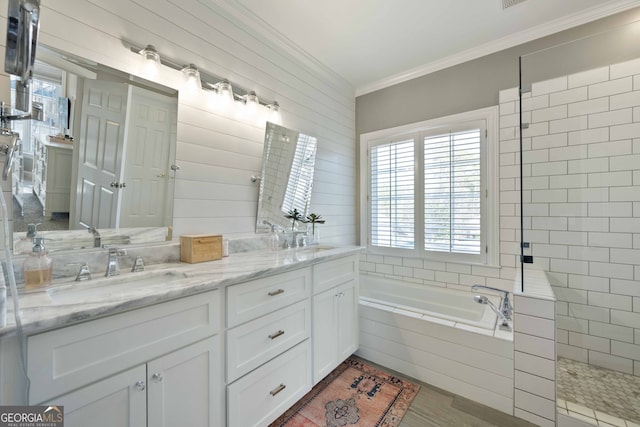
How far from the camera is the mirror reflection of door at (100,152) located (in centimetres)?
132

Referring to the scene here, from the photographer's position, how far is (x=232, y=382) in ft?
4.16

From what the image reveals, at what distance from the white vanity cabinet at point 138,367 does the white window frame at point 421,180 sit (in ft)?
7.22

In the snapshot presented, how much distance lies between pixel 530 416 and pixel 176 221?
Result: 244 cm

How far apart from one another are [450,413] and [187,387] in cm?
160

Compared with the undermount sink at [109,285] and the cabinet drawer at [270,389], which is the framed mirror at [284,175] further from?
the cabinet drawer at [270,389]

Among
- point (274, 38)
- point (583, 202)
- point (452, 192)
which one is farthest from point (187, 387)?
point (583, 202)

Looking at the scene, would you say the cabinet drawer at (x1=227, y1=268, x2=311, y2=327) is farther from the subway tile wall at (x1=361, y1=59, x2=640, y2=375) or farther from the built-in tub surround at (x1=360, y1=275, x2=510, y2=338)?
the subway tile wall at (x1=361, y1=59, x2=640, y2=375)

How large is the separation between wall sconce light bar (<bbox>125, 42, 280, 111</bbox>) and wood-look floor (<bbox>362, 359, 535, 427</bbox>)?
7.88 feet

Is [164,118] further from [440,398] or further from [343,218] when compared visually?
[440,398]

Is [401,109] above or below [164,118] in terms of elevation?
above

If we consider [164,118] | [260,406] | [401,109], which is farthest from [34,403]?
[401,109]

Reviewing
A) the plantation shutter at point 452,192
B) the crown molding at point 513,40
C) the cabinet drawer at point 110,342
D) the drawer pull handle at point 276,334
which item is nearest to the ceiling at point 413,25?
the crown molding at point 513,40

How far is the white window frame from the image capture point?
7.88ft

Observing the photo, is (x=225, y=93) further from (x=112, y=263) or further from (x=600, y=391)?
(x=600, y=391)
